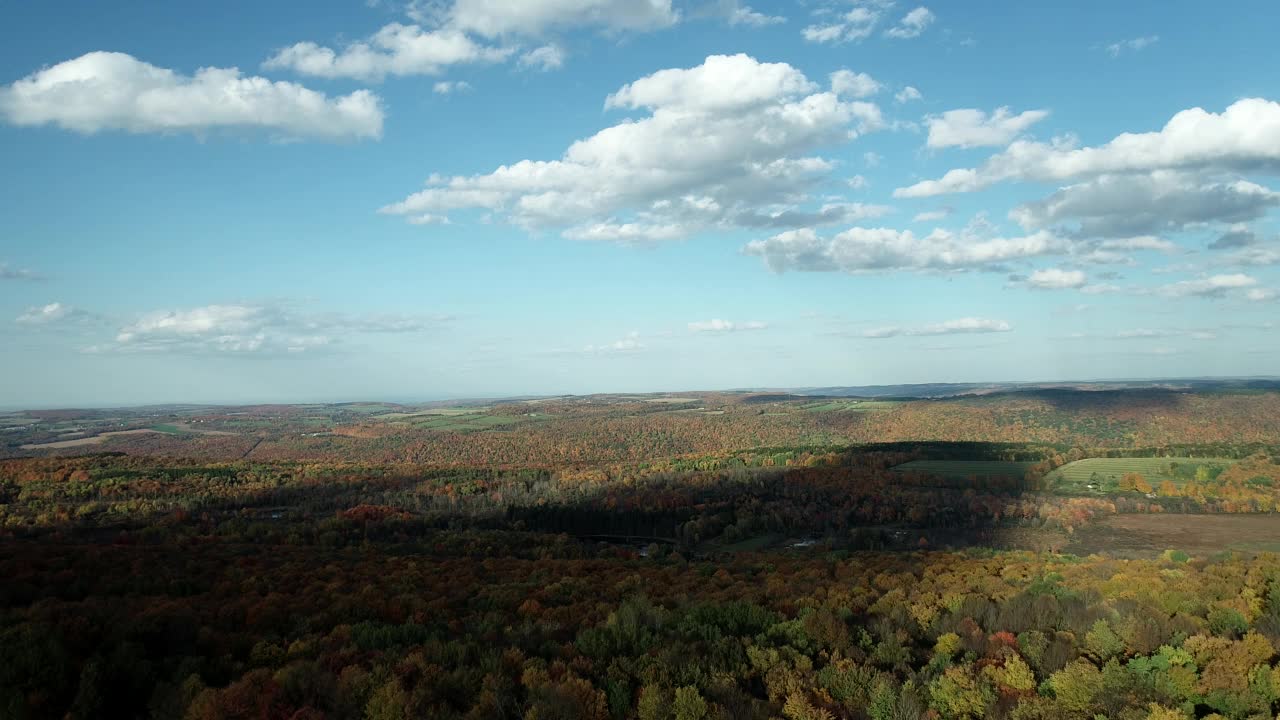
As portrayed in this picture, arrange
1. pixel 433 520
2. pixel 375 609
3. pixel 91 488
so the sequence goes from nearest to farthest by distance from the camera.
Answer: pixel 375 609
pixel 433 520
pixel 91 488

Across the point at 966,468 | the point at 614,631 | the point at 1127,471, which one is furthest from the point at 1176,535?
→ the point at 614,631

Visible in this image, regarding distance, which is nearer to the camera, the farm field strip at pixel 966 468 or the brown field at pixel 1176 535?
the brown field at pixel 1176 535

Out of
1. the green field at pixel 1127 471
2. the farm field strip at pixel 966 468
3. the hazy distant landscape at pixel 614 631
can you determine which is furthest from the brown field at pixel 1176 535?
the farm field strip at pixel 966 468

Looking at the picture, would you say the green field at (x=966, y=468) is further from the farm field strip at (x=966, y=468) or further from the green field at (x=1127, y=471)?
the green field at (x=1127, y=471)

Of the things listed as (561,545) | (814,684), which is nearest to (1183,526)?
(561,545)

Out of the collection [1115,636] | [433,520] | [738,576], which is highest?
[1115,636]

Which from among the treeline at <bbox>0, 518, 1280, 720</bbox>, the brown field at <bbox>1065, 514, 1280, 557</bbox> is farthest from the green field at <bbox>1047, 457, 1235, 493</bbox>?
the treeline at <bbox>0, 518, 1280, 720</bbox>

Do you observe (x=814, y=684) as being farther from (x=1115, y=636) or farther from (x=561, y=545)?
(x=561, y=545)
